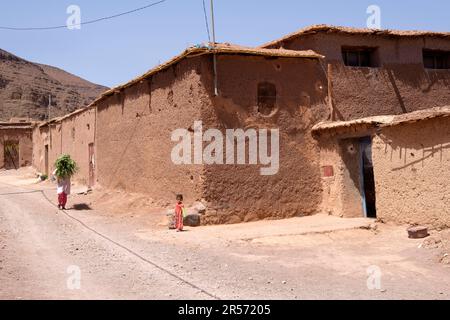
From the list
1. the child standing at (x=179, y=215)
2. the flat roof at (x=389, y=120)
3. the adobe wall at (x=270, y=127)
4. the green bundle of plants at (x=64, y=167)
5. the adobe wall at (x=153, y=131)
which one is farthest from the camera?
the green bundle of plants at (x=64, y=167)

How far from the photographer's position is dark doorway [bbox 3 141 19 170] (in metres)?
32.2

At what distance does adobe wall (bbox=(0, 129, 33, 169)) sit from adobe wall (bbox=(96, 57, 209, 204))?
17055 millimetres

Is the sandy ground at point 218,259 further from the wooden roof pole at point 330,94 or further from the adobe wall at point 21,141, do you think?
the adobe wall at point 21,141

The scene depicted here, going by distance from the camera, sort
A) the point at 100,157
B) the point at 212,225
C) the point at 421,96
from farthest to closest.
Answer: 1. the point at 100,157
2. the point at 421,96
3. the point at 212,225

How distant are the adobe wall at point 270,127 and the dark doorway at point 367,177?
1.14 meters

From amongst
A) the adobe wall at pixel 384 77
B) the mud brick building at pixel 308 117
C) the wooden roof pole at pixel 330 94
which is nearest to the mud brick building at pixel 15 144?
the mud brick building at pixel 308 117

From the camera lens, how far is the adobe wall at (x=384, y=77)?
12.6m

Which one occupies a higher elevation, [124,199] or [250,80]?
[250,80]

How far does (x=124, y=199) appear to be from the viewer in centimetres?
1445

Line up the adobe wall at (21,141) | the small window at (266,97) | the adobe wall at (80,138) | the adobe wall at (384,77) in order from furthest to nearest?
the adobe wall at (21,141)
the adobe wall at (80,138)
the adobe wall at (384,77)
the small window at (266,97)

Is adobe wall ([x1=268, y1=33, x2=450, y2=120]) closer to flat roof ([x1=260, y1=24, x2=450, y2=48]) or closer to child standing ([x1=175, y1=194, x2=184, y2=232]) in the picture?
flat roof ([x1=260, y1=24, x2=450, y2=48])
